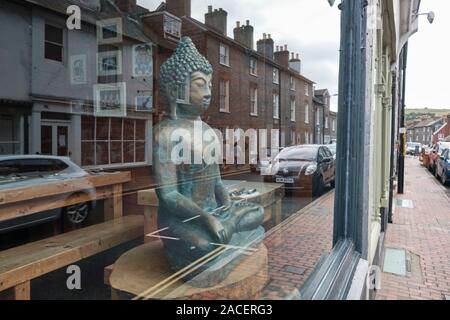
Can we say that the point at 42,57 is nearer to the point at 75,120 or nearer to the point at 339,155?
the point at 75,120

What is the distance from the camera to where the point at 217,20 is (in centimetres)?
196

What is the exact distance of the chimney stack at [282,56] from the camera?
2707 millimetres

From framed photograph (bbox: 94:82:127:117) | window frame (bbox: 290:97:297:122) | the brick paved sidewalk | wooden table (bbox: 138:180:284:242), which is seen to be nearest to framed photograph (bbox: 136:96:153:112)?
framed photograph (bbox: 94:82:127:117)

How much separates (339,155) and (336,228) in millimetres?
442

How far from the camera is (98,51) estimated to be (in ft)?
4.25

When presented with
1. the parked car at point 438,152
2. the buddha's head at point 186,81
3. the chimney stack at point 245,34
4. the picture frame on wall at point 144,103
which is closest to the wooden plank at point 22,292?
the picture frame on wall at point 144,103

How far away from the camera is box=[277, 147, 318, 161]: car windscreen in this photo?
10.2 ft

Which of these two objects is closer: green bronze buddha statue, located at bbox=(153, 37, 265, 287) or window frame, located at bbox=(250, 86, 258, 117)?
green bronze buddha statue, located at bbox=(153, 37, 265, 287)

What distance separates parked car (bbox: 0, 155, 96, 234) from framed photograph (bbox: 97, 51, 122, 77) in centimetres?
33

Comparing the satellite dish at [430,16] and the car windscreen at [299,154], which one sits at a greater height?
the satellite dish at [430,16]

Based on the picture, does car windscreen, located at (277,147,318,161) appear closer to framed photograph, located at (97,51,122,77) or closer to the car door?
the car door

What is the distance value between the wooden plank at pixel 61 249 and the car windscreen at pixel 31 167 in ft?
1.44

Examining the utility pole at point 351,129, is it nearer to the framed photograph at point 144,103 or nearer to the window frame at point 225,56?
the window frame at point 225,56
